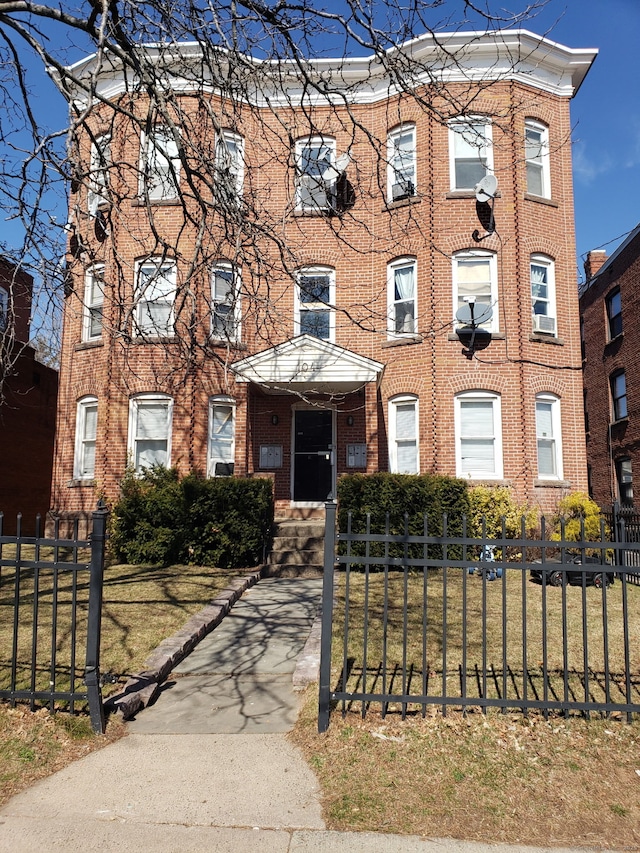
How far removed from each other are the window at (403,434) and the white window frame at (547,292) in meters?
3.69

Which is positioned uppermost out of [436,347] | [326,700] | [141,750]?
[436,347]

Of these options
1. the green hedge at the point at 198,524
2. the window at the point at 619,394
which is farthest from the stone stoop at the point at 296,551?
the window at the point at 619,394

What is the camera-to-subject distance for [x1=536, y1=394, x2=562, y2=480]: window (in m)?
13.3

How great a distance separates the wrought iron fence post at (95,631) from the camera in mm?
4238

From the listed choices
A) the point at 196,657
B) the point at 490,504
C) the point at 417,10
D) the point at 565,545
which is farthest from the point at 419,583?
the point at 417,10

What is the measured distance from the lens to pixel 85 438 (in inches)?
552

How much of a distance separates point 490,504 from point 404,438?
8.51 ft

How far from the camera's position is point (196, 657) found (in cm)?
601

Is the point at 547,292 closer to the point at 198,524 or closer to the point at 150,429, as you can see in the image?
the point at 198,524

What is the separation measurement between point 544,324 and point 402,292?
334 cm

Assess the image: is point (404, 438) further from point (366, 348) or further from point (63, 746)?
point (63, 746)

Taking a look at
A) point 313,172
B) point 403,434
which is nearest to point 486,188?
point 313,172

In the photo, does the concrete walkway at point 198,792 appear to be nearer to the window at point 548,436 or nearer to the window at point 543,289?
the window at point 548,436

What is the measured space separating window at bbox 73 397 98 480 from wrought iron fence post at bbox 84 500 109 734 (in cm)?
1017
